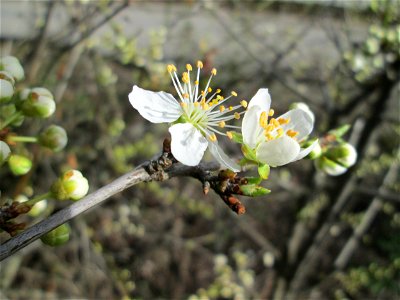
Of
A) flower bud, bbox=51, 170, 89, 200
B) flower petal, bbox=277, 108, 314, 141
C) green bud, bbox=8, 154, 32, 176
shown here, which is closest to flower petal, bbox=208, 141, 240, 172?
flower petal, bbox=277, 108, 314, 141

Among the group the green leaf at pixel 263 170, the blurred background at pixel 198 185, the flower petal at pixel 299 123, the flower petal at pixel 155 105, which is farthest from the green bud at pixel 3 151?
the blurred background at pixel 198 185

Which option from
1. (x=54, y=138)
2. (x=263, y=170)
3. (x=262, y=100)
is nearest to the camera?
(x=263, y=170)

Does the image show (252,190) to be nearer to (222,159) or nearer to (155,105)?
(222,159)

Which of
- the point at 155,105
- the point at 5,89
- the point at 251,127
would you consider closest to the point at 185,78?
the point at 155,105

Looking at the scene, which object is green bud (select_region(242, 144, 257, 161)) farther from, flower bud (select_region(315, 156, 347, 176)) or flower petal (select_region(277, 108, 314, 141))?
flower bud (select_region(315, 156, 347, 176))

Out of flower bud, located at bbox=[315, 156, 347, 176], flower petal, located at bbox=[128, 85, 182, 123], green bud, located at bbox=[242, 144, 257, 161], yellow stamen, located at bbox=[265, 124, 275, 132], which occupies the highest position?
flower petal, located at bbox=[128, 85, 182, 123]
